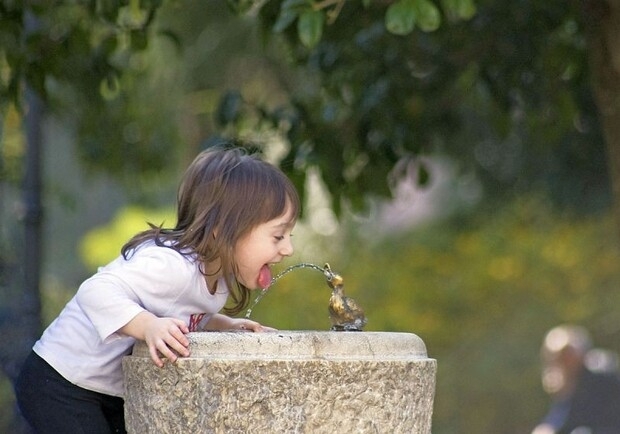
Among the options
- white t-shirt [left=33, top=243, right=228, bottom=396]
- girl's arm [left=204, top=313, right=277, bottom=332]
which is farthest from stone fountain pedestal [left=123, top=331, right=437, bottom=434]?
girl's arm [left=204, top=313, right=277, bottom=332]

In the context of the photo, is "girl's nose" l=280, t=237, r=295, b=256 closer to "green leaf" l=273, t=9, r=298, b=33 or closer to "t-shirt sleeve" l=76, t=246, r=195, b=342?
"t-shirt sleeve" l=76, t=246, r=195, b=342

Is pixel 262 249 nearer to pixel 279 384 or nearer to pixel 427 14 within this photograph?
pixel 279 384

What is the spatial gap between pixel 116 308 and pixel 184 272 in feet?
0.65

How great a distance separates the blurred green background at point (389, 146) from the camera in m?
4.87

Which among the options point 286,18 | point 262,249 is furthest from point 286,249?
point 286,18

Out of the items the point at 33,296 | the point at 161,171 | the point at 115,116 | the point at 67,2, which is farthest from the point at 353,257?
the point at 67,2

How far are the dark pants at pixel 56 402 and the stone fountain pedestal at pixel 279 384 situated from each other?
11.6 inches

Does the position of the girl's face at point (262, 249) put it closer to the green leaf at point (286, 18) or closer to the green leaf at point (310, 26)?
the green leaf at point (310, 26)

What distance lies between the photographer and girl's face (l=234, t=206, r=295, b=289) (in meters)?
3.02

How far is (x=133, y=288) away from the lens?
2.85m

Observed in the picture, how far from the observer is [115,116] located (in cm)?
746

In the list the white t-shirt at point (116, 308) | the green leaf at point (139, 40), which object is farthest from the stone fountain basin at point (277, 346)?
the green leaf at point (139, 40)

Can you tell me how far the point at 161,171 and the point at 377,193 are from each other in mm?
3747

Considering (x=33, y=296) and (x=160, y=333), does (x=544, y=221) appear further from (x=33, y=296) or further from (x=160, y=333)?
(x=160, y=333)
